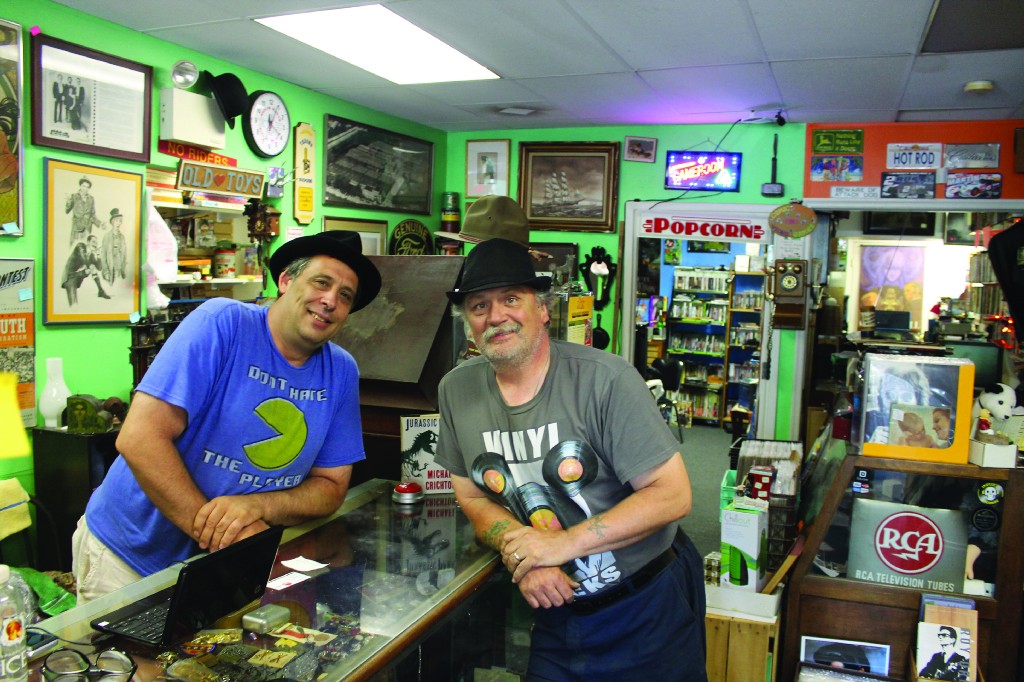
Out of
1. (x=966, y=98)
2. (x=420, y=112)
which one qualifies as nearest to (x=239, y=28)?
(x=420, y=112)

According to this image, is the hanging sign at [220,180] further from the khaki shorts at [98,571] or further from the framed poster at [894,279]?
the framed poster at [894,279]

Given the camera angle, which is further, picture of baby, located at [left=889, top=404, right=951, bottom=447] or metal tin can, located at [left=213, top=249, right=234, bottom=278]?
metal tin can, located at [left=213, top=249, right=234, bottom=278]

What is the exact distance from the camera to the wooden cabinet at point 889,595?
283 centimetres

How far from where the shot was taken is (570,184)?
6.86 meters

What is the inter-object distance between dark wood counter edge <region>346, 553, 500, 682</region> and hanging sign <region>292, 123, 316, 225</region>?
3.78 m

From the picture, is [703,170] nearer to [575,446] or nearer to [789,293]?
[789,293]

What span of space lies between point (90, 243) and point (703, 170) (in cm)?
454

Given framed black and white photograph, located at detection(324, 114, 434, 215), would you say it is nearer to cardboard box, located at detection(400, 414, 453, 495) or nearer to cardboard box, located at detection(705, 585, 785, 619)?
cardboard box, located at detection(400, 414, 453, 495)

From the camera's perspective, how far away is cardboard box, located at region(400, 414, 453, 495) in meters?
2.59

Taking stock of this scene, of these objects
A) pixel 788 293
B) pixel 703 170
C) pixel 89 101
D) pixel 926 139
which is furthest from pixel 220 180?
pixel 926 139

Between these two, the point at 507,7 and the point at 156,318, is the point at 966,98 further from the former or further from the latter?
the point at 156,318

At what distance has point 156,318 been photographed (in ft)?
13.8

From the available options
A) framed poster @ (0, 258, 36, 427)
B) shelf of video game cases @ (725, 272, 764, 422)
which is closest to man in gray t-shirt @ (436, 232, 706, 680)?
framed poster @ (0, 258, 36, 427)

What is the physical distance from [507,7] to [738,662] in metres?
2.89
